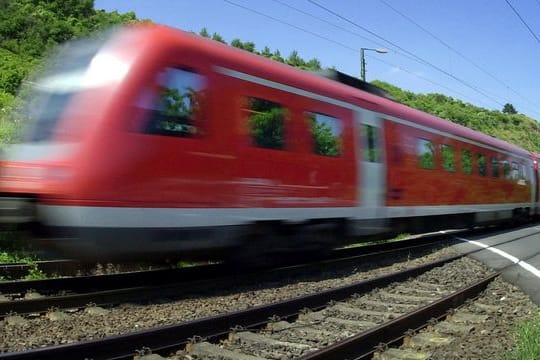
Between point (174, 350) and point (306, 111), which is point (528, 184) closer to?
point (306, 111)

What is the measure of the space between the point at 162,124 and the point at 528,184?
1789cm

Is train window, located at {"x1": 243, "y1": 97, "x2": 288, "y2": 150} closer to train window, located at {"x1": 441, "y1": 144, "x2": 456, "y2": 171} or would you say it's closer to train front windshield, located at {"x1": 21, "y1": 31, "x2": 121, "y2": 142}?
train front windshield, located at {"x1": 21, "y1": 31, "x2": 121, "y2": 142}

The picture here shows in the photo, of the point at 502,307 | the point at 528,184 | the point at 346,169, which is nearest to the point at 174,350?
the point at 502,307

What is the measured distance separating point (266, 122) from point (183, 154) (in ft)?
5.51

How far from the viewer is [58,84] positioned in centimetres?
716

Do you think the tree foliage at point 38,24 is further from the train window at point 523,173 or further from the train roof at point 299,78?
the train roof at point 299,78

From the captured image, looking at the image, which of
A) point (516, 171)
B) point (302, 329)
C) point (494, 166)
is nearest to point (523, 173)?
point (516, 171)

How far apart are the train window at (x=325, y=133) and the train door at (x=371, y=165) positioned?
2.62ft

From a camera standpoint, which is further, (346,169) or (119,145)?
(346,169)

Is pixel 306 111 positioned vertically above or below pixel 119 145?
above

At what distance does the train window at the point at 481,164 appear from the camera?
16.1 m

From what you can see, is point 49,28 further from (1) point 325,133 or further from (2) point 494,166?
(1) point 325,133

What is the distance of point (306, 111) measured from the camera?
8.91 metres

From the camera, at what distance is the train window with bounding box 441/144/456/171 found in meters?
13.8
